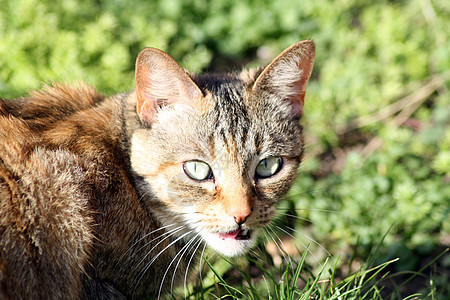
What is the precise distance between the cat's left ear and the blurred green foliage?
2.47 ft

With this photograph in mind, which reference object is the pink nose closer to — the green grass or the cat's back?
the green grass

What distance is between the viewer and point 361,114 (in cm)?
396

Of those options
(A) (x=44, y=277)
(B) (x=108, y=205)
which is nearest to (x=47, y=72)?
(B) (x=108, y=205)

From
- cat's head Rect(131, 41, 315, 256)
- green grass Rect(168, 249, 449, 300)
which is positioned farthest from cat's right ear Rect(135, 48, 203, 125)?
green grass Rect(168, 249, 449, 300)

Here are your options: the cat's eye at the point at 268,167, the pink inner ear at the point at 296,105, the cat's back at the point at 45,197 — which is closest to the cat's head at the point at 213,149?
the cat's eye at the point at 268,167

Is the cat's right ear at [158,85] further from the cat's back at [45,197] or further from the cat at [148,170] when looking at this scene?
the cat's back at [45,197]

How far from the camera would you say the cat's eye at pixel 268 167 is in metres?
2.30

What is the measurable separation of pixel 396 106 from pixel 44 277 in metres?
3.31

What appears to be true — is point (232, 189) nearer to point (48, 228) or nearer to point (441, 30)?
point (48, 228)

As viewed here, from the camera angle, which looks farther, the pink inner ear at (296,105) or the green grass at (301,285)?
the pink inner ear at (296,105)

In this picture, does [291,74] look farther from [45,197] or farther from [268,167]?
[45,197]

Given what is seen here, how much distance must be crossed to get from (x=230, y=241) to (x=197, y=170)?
0.40 meters

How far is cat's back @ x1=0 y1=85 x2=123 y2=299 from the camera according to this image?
1769 millimetres

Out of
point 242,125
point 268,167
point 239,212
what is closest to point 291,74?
point 242,125
